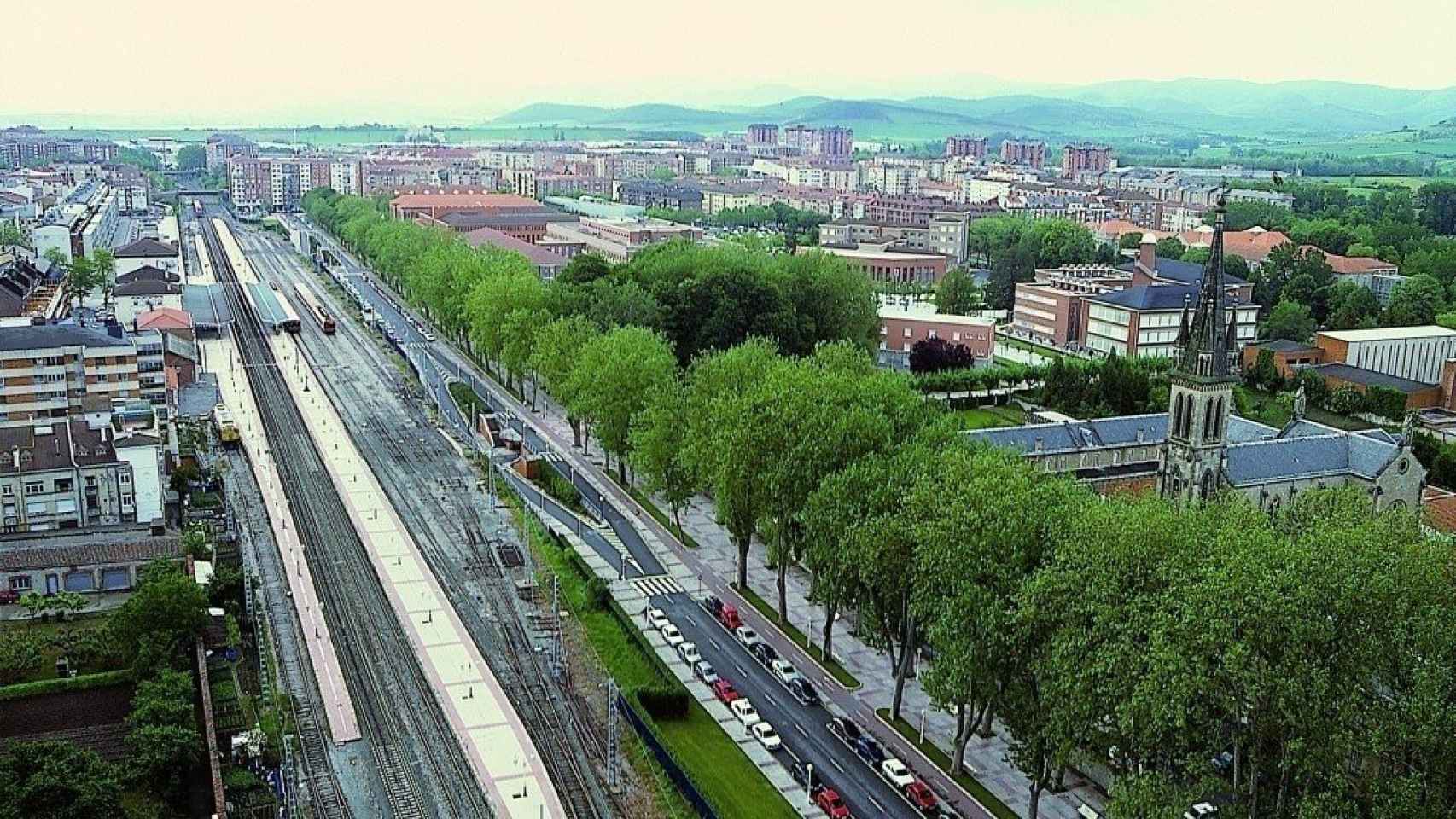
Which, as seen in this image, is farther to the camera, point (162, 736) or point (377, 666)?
point (377, 666)

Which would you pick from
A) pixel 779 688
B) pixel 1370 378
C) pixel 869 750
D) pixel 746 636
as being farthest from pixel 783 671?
pixel 1370 378

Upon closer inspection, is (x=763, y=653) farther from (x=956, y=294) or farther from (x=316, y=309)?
(x=316, y=309)

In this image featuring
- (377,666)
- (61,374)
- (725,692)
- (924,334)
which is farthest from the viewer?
(924,334)

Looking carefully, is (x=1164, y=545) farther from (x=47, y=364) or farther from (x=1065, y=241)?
(x=1065, y=241)

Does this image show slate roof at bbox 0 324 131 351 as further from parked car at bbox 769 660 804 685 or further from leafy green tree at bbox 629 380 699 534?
parked car at bbox 769 660 804 685

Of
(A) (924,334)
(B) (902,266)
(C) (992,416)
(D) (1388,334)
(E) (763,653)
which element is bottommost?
(E) (763,653)

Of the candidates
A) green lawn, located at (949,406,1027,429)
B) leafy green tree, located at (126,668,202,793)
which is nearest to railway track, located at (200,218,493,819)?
leafy green tree, located at (126,668,202,793)

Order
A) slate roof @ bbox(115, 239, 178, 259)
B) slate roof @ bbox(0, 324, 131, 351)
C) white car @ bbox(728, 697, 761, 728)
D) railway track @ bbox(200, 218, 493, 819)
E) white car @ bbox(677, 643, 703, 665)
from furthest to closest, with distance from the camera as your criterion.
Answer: slate roof @ bbox(115, 239, 178, 259) < slate roof @ bbox(0, 324, 131, 351) < white car @ bbox(677, 643, 703, 665) < white car @ bbox(728, 697, 761, 728) < railway track @ bbox(200, 218, 493, 819)
